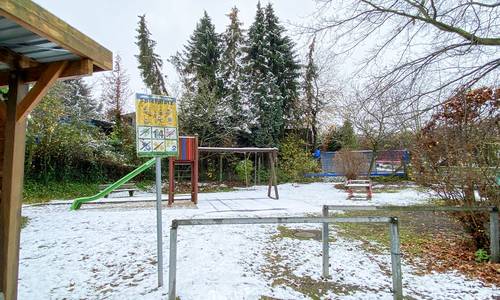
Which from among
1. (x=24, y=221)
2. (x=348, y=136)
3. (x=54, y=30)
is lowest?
(x=24, y=221)

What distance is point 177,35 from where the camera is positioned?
70.5 feet

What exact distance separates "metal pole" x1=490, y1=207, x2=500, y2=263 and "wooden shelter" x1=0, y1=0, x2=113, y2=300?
4.68 metres

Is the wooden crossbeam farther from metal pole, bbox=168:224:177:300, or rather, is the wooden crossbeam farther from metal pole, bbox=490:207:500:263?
metal pole, bbox=490:207:500:263

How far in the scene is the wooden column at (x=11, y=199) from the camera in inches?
89.0

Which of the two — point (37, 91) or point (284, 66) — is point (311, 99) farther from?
point (37, 91)

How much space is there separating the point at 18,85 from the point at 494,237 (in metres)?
5.45

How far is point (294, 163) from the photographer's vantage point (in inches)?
637

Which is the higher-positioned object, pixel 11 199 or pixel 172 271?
pixel 11 199

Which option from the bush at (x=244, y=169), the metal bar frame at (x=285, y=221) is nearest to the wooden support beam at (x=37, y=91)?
the metal bar frame at (x=285, y=221)

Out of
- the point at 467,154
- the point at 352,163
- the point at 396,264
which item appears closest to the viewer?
the point at 396,264

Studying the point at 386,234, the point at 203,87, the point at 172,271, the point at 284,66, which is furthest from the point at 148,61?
the point at 172,271

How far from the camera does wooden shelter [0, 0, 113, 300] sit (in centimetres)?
220

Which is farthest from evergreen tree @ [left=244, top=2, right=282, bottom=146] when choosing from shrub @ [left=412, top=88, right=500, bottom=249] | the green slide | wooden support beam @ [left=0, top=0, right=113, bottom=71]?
wooden support beam @ [left=0, top=0, right=113, bottom=71]

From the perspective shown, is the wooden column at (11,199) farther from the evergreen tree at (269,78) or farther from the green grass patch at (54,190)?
the evergreen tree at (269,78)
